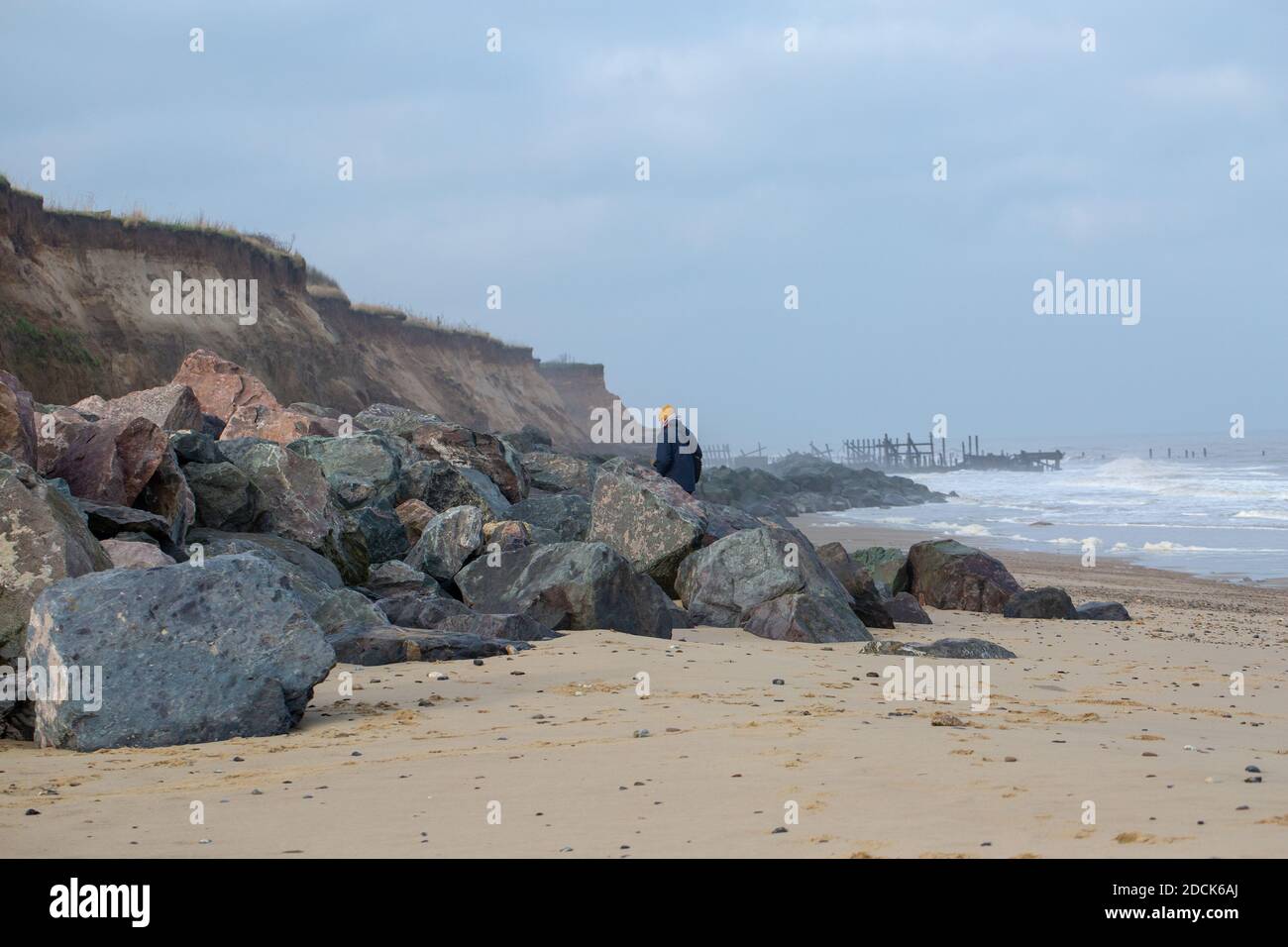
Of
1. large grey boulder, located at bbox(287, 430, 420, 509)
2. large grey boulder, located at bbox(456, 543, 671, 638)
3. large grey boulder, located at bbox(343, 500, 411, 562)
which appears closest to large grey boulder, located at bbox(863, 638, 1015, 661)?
large grey boulder, located at bbox(456, 543, 671, 638)

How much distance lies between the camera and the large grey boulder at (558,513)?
1259 cm

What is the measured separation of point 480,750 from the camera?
505 centimetres

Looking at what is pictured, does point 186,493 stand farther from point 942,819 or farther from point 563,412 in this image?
point 563,412

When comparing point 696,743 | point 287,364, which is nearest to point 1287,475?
point 287,364

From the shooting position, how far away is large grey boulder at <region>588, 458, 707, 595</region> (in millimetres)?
10664

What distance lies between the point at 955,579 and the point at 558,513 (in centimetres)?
442

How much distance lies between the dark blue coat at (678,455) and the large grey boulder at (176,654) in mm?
9080

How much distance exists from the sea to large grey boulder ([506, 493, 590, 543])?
41.1ft

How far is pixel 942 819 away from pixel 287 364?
3061cm

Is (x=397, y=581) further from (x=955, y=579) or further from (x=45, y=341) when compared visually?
(x=45, y=341)

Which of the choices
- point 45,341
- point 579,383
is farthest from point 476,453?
point 579,383

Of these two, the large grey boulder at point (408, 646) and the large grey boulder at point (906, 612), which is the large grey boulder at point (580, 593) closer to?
the large grey boulder at point (408, 646)

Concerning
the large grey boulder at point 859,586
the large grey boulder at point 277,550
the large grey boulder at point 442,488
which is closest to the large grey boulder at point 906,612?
the large grey boulder at point 859,586

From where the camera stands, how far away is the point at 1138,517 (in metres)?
35.4
